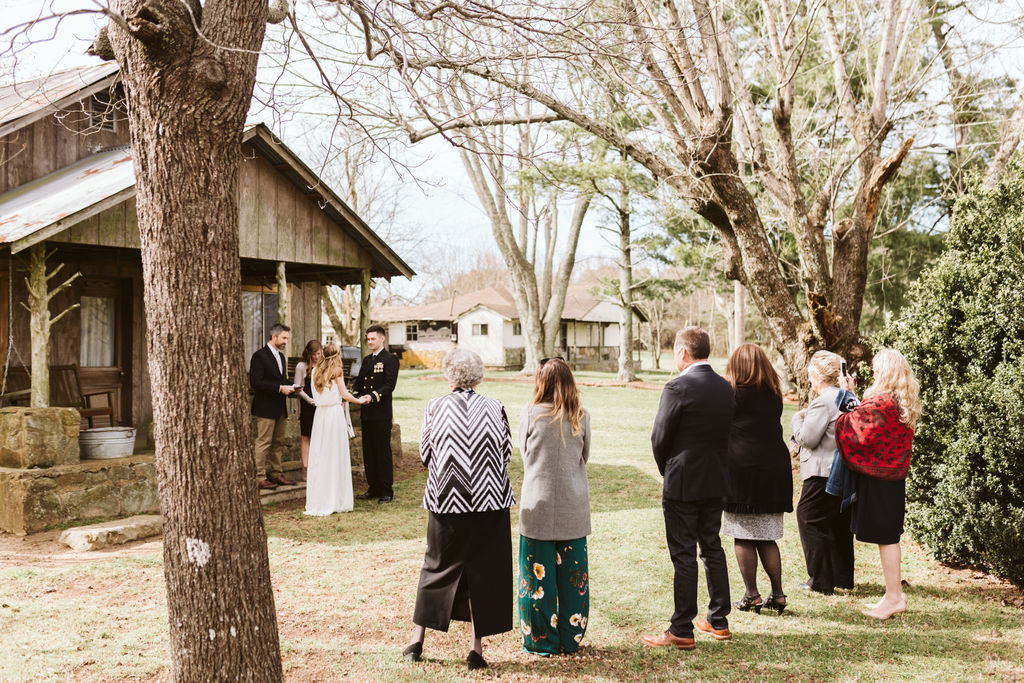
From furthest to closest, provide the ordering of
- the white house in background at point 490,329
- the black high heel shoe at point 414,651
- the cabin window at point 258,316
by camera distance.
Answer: the white house in background at point 490,329
the cabin window at point 258,316
the black high heel shoe at point 414,651

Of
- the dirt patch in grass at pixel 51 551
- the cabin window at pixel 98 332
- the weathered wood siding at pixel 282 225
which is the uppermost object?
the weathered wood siding at pixel 282 225

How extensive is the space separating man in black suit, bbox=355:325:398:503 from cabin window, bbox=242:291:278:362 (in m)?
5.19

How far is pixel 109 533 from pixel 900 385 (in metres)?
7.35

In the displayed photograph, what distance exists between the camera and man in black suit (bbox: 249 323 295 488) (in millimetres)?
9492

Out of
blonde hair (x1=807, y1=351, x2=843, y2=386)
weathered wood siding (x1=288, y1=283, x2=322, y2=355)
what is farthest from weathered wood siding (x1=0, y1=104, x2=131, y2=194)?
blonde hair (x1=807, y1=351, x2=843, y2=386)

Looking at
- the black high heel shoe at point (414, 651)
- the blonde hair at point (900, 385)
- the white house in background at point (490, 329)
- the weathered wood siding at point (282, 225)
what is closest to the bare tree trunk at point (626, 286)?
the white house in background at point (490, 329)

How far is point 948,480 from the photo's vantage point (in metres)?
6.43

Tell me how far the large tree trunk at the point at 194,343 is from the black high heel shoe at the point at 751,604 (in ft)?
11.8

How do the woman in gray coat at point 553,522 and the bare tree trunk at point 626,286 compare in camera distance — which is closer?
the woman in gray coat at point 553,522

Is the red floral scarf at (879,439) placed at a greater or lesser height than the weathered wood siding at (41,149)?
lesser

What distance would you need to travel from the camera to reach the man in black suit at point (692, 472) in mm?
4875

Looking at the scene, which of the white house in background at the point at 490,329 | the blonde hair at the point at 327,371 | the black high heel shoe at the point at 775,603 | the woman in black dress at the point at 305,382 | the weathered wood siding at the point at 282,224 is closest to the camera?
the black high heel shoe at the point at 775,603

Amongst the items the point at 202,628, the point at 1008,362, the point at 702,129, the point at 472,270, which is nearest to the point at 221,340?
the point at 202,628

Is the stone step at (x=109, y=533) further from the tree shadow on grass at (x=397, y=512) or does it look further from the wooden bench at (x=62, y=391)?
the wooden bench at (x=62, y=391)
